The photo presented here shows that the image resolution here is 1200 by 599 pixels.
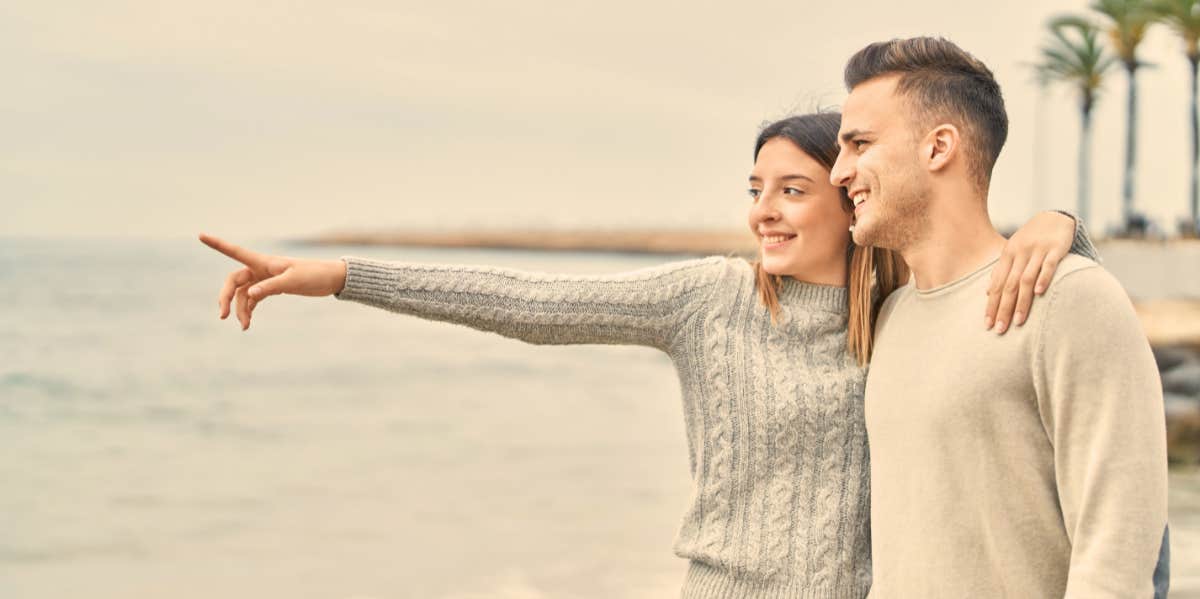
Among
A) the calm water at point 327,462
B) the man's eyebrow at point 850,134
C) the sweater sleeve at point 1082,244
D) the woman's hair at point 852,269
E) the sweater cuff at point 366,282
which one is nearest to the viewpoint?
the sweater sleeve at point 1082,244

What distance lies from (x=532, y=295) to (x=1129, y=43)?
2928 centimetres

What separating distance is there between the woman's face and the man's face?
0.34 m

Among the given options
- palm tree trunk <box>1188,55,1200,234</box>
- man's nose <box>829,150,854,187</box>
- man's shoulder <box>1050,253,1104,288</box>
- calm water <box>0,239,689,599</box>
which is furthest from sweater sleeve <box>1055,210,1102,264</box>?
palm tree trunk <box>1188,55,1200,234</box>

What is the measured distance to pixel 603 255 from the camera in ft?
197

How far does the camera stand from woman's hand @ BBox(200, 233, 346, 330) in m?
2.26

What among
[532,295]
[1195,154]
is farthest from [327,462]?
[1195,154]

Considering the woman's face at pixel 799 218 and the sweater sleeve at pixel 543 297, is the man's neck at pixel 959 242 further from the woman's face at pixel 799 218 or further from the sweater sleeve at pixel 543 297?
the sweater sleeve at pixel 543 297

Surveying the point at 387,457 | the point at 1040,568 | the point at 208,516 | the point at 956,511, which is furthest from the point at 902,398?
the point at 387,457

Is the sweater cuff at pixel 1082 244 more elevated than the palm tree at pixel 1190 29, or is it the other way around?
the palm tree at pixel 1190 29

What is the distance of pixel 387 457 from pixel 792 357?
15255 millimetres

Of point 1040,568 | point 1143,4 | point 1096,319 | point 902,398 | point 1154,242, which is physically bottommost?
point 1040,568

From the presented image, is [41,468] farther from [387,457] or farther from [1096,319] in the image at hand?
[1096,319]

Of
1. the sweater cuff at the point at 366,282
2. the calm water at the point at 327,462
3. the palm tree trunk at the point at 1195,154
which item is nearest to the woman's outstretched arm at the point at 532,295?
the sweater cuff at the point at 366,282

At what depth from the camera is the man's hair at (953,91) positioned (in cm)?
214
